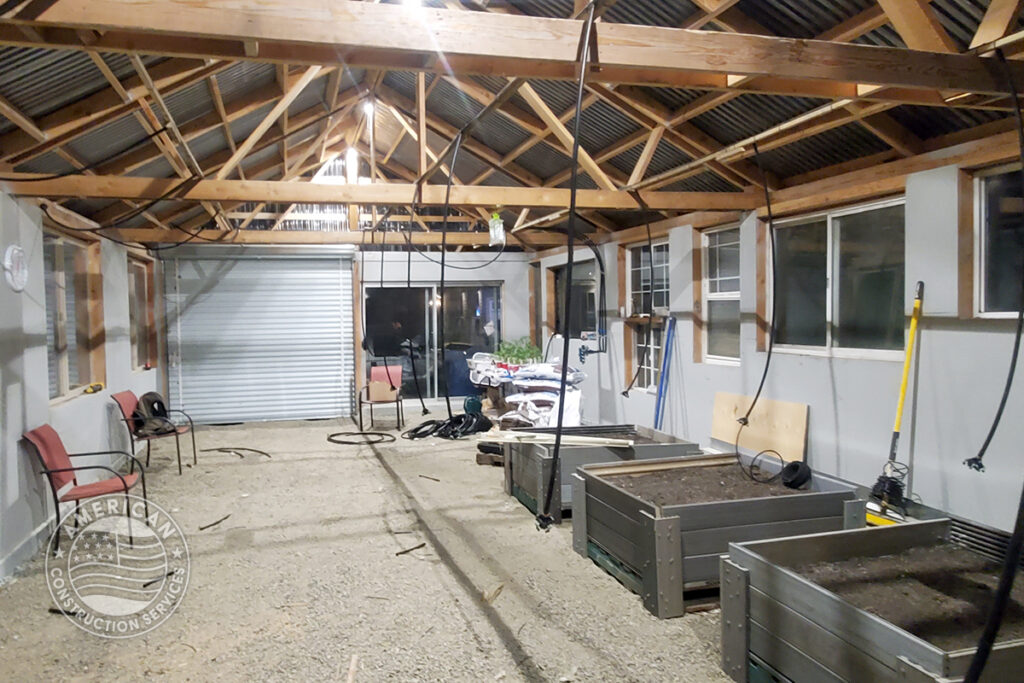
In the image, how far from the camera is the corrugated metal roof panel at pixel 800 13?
10.6 feet

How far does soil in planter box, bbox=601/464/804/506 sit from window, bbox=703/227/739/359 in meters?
1.64

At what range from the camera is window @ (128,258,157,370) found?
7.52m

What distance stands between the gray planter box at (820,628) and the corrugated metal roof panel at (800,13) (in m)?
2.64

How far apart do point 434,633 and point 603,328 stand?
494cm

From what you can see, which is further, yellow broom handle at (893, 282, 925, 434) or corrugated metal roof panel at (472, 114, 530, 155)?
corrugated metal roof panel at (472, 114, 530, 155)

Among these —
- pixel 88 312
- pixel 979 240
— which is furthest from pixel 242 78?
pixel 979 240

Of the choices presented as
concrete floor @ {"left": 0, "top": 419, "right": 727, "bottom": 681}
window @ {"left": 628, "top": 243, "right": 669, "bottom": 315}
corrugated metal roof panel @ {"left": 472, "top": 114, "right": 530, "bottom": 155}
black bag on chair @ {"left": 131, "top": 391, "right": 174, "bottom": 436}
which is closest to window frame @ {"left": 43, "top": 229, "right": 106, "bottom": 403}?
black bag on chair @ {"left": 131, "top": 391, "right": 174, "bottom": 436}

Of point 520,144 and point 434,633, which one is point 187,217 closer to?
point 520,144

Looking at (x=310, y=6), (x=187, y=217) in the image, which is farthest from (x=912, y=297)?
(x=187, y=217)

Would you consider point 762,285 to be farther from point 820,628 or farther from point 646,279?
point 820,628

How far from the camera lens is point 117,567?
363 cm

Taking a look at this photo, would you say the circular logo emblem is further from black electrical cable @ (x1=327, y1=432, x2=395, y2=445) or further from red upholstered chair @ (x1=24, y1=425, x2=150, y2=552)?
black electrical cable @ (x1=327, y1=432, x2=395, y2=445)

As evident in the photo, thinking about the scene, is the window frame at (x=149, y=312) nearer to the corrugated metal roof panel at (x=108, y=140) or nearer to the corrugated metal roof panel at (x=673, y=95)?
the corrugated metal roof panel at (x=108, y=140)

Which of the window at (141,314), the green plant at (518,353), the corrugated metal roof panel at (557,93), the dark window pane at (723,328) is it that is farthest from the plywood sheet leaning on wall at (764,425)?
the window at (141,314)
